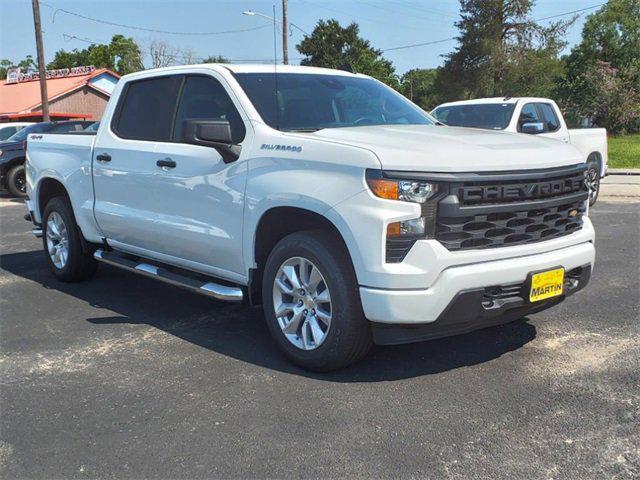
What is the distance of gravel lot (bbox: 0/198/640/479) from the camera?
118 inches

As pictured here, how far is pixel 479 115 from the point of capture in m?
10.7

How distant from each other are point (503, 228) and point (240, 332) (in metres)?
2.15

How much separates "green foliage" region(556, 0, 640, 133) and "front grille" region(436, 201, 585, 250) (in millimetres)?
37978

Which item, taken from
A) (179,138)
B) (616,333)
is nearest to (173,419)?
(179,138)

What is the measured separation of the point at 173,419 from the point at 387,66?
76.8 m

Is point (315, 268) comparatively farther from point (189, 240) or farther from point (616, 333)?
point (616, 333)

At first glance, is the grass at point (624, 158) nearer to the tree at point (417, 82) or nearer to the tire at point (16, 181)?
the tire at point (16, 181)

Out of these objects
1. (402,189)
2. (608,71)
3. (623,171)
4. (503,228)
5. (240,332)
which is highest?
(608,71)

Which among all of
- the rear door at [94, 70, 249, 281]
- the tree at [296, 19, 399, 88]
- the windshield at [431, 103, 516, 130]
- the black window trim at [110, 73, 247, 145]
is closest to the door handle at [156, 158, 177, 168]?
the rear door at [94, 70, 249, 281]

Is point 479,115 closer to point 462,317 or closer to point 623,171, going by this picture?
point 462,317

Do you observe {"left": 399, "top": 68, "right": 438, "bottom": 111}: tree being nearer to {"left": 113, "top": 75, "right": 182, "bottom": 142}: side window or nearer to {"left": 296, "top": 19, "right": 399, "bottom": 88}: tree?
{"left": 296, "top": 19, "right": 399, "bottom": 88}: tree

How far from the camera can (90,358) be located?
4.41 metres

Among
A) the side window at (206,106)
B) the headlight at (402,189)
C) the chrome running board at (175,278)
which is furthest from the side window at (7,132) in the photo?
the headlight at (402,189)

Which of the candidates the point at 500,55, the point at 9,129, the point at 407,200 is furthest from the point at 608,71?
the point at 407,200
